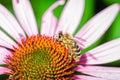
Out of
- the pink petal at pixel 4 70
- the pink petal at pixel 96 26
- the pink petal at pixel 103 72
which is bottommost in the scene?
the pink petal at pixel 103 72

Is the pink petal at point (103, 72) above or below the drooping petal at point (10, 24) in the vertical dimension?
below

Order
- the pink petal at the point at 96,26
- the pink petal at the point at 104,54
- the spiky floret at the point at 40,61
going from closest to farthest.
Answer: the spiky floret at the point at 40,61, the pink petal at the point at 104,54, the pink petal at the point at 96,26

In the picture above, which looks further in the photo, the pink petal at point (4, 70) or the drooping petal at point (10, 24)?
the drooping petal at point (10, 24)

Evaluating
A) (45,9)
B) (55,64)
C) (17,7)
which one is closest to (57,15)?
(45,9)

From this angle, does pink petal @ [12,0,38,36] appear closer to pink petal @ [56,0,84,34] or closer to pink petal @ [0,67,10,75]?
pink petal @ [56,0,84,34]

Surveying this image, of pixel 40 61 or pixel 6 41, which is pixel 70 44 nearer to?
pixel 40 61

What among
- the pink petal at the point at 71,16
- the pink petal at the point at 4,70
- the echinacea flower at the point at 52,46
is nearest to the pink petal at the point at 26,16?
the echinacea flower at the point at 52,46

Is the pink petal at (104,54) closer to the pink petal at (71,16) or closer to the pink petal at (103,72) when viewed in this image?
the pink petal at (103,72)

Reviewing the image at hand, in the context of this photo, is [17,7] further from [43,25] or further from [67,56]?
[67,56]
